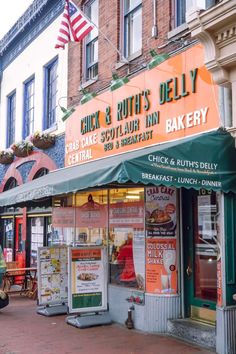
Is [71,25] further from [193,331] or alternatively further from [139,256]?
[193,331]

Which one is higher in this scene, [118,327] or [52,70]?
[52,70]

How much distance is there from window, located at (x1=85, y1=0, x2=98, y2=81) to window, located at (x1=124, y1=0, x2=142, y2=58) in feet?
4.32

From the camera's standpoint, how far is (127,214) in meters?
9.84

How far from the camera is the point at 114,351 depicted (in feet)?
24.8

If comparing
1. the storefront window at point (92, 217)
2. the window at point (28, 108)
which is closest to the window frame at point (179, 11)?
the storefront window at point (92, 217)

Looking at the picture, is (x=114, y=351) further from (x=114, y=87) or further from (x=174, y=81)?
(x=114, y=87)

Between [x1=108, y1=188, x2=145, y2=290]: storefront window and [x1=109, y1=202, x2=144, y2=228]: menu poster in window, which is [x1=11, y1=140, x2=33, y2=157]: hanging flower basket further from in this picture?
[x1=109, y1=202, x2=144, y2=228]: menu poster in window

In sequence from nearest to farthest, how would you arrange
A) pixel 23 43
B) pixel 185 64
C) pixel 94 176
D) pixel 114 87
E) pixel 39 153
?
pixel 94 176 → pixel 185 64 → pixel 114 87 → pixel 39 153 → pixel 23 43

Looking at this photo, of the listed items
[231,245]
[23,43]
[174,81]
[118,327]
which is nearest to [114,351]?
[118,327]

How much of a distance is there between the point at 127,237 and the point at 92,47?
5107 mm

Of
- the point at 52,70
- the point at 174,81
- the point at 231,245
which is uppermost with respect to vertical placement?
the point at 52,70

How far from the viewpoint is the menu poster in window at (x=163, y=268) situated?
876 cm

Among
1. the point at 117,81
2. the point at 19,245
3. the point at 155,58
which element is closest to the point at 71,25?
the point at 117,81

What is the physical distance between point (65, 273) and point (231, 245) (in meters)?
4.71
